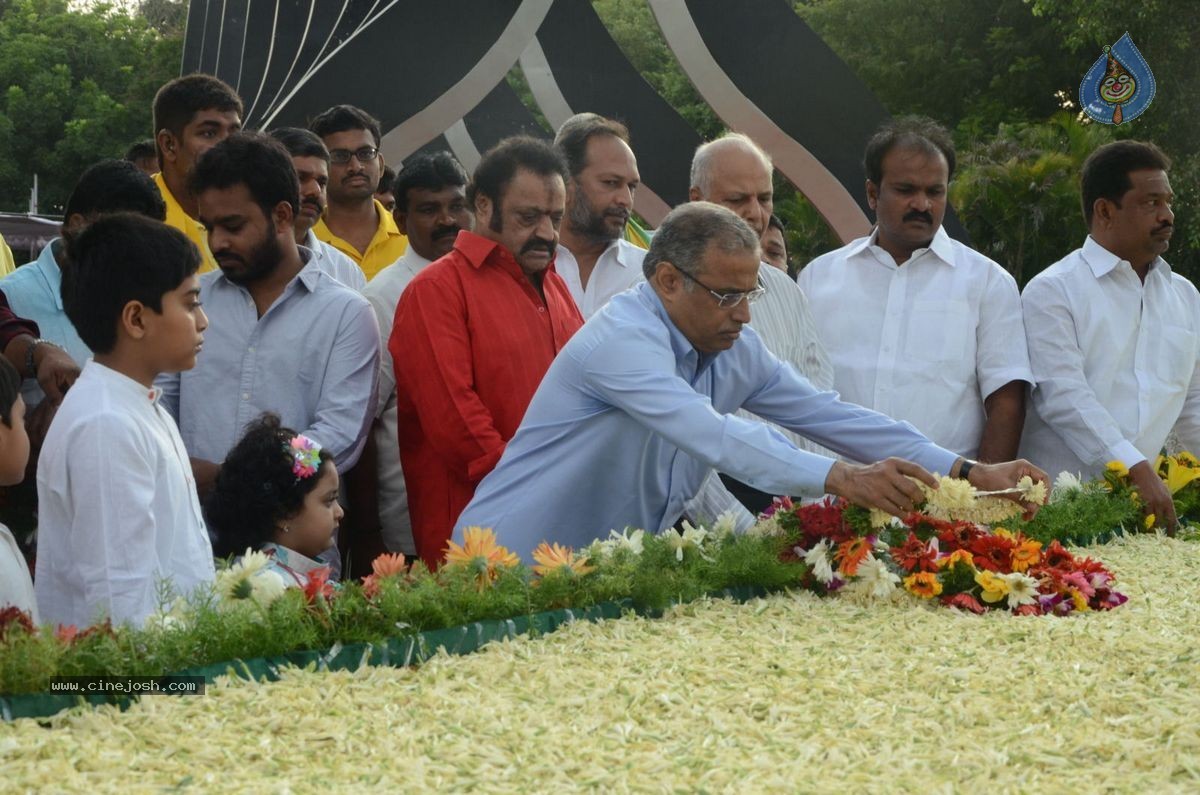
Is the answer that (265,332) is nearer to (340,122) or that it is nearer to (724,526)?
(724,526)

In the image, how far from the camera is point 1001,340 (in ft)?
17.9

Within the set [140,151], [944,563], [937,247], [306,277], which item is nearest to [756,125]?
[140,151]

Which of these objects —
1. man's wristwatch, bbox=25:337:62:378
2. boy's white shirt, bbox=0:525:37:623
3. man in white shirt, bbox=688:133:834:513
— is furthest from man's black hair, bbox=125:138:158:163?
boy's white shirt, bbox=0:525:37:623

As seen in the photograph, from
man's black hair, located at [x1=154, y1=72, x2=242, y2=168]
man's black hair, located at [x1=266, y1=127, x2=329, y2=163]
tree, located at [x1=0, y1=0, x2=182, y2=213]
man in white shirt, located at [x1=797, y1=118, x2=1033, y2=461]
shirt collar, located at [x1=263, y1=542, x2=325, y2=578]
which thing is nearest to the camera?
shirt collar, located at [x1=263, y1=542, x2=325, y2=578]

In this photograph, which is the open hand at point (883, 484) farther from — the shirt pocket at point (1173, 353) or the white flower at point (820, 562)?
the shirt pocket at point (1173, 353)

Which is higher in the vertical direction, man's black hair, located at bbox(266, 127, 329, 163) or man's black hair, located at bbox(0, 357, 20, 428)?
man's black hair, located at bbox(266, 127, 329, 163)

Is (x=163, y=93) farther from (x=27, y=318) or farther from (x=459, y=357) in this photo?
(x=459, y=357)

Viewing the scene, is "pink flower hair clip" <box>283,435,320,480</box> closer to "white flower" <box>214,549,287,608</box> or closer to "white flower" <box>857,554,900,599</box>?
"white flower" <box>214,549,287,608</box>

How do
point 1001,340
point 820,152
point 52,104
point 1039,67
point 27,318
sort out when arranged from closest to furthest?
point 27,318 → point 1001,340 → point 820,152 → point 1039,67 → point 52,104

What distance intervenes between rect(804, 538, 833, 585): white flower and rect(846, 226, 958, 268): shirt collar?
186 cm

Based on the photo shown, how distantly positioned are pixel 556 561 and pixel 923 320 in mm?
2367

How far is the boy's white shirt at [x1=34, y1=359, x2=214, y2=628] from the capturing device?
3.23 m

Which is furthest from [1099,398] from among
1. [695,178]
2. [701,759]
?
[701,759]

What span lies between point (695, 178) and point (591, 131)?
0.43 metres
